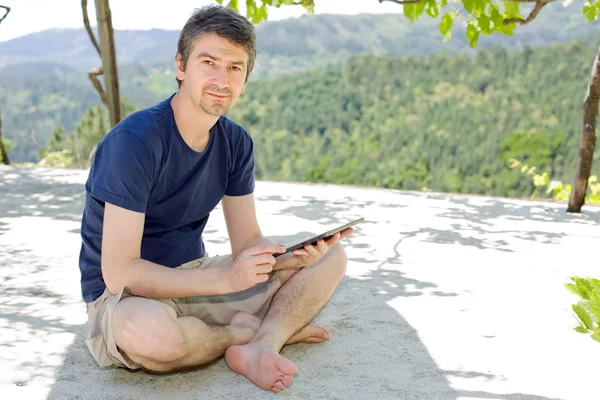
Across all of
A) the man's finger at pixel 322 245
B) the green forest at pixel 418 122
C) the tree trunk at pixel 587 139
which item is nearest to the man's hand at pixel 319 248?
the man's finger at pixel 322 245

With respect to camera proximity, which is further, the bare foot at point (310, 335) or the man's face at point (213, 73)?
the bare foot at point (310, 335)

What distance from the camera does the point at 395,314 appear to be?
253 centimetres

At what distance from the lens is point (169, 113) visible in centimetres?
186

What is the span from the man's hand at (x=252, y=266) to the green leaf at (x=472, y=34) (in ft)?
9.54

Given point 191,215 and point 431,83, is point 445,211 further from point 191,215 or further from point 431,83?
point 431,83

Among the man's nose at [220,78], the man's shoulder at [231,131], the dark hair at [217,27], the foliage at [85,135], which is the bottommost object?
the foliage at [85,135]

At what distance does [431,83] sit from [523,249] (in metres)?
29.9

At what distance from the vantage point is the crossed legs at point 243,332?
1.70 metres

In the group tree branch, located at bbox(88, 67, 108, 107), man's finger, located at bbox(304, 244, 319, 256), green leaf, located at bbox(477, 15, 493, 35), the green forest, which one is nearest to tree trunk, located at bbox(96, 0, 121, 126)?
tree branch, located at bbox(88, 67, 108, 107)

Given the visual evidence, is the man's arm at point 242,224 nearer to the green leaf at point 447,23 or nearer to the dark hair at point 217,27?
the dark hair at point 217,27

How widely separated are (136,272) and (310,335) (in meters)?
0.65

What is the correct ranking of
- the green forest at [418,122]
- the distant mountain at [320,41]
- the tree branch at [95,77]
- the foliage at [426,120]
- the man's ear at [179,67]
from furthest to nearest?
the distant mountain at [320,41] < the foliage at [426,120] < the green forest at [418,122] < the tree branch at [95,77] < the man's ear at [179,67]

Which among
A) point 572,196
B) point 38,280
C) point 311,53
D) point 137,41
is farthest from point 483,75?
point 137,41

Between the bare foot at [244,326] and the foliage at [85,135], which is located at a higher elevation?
→ the bare foot at [244,326]
